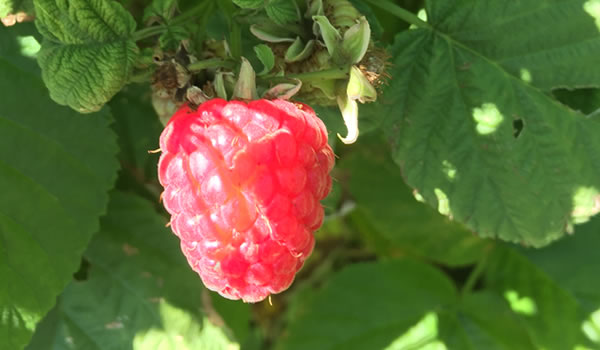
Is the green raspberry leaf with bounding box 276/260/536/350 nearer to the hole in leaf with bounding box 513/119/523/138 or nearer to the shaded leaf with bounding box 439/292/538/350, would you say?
the shaded leaf with bounding box 439/292/538/350

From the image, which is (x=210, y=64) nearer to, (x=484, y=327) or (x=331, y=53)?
(x=331, y=53)

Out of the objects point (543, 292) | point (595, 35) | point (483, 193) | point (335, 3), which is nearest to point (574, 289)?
point (543, 292)

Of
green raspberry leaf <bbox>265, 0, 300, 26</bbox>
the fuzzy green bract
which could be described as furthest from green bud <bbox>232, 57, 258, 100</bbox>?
the fuzzy green bract

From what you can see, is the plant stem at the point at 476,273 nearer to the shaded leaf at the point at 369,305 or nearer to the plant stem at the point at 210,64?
the shaded leaf at the point at 369,305

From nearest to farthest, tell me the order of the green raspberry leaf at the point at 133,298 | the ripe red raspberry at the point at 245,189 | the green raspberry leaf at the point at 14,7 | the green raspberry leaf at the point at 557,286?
the ripe red raspberry at the point at 245,189 < the green raspberry leaf at the point at 14,7 < the green raspberry leaf at the point at 133,298 < the green raspberry leaf at the point at 557,286

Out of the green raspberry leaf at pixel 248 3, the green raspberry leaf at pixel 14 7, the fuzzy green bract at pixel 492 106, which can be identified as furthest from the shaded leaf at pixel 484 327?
the green raspberry leaf at pixel 14 7

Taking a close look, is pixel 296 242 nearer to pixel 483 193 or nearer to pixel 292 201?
pixel 292 201

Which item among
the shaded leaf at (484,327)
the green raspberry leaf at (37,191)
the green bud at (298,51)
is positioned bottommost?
the shaded leaf at (484,327)
